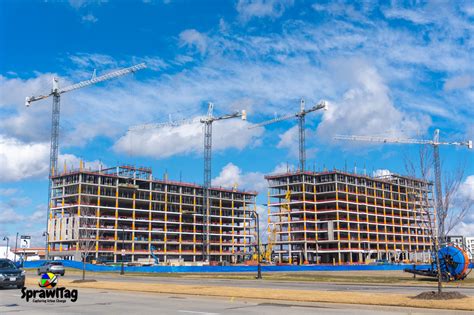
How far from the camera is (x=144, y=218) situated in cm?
14838

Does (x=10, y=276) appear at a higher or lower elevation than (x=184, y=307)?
higher

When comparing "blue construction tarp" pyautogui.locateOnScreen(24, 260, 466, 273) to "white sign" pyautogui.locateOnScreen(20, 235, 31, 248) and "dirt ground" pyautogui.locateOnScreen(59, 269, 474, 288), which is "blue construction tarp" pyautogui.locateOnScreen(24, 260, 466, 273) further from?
"dirt ground" pyautogui.locateOnScreen(59, 269, 474, 288)

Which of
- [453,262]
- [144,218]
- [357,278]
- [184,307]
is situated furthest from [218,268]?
[144,218]

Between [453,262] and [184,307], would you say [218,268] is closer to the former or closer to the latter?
[453,262]

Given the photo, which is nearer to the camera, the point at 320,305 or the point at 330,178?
the point at 320,305

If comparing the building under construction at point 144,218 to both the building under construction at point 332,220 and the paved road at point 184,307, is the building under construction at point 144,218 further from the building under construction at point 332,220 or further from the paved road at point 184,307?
the paved road at point 184,307

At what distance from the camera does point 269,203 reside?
16150 centimetres

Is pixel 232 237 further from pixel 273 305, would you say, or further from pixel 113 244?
pixel 273 305

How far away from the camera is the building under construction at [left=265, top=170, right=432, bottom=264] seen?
14850 cm

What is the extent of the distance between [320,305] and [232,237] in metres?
148

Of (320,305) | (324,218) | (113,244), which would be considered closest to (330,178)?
(324,218)

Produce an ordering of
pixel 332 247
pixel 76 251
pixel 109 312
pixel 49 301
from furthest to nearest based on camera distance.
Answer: pixel 332 247
pixel 76 251
pixel 49 301
pixel 109 312

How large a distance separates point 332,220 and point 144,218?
171ft

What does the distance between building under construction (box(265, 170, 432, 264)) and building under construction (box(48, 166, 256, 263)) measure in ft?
57.7
